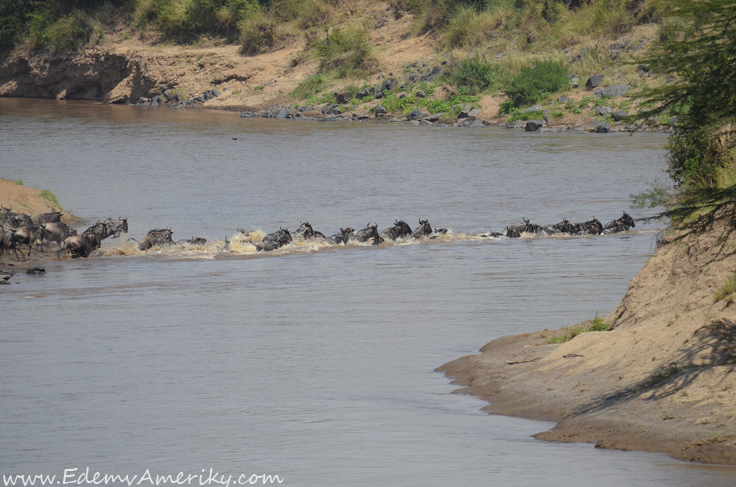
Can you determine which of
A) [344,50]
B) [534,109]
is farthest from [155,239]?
[344,50]

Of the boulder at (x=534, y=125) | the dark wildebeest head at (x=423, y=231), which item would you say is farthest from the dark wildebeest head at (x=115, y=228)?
the boulder at (x=534, y=125)

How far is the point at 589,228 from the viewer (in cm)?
1836

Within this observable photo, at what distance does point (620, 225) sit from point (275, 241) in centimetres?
700

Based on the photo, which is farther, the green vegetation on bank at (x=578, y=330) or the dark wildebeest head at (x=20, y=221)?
the dark wildebeest head at (x=20, y=221)

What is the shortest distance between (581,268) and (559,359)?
19.8 feet

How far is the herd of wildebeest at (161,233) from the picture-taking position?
16234 millimetres

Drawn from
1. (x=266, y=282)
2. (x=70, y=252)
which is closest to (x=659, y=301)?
(x=266, y=282)

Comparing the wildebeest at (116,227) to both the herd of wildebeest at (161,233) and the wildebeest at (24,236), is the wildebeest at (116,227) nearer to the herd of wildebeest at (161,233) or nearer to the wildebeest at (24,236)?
the herd of wildebeest at (161,233)

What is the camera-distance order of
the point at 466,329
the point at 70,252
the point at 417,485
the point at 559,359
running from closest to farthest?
the point at 417,485 → the point at 559,359 → the point at 466,329 → the point at 70,252

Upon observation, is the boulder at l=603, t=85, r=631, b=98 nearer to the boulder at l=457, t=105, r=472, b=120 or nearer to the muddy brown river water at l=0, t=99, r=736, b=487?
the boulder at l=457, t=105, r=472, b=120

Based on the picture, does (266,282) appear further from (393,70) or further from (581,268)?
(393,70)

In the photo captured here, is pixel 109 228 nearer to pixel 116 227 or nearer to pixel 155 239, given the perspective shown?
pixel 116 227

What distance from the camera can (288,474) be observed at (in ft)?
20.6

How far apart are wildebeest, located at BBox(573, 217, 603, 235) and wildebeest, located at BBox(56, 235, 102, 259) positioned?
Answer: 9.31 meters
